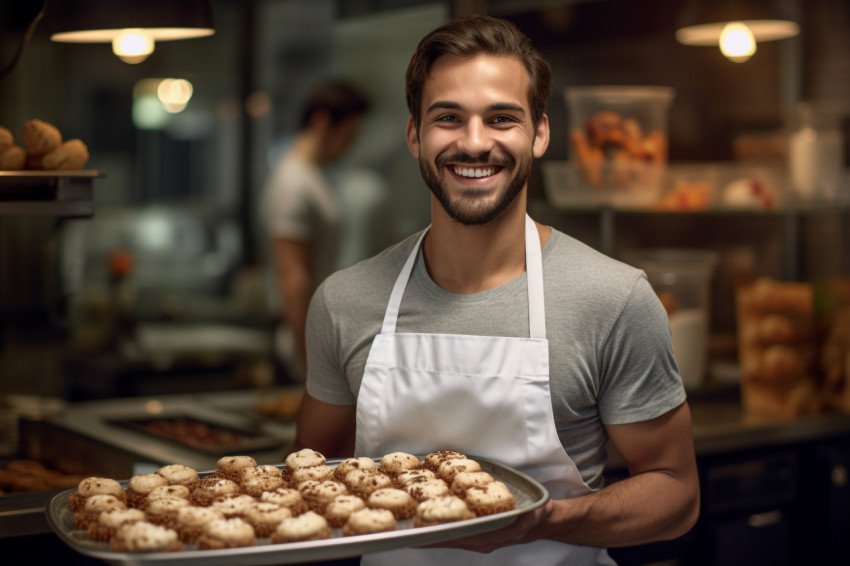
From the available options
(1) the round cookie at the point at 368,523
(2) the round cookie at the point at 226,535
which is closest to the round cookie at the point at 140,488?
(2) the round cookie at the point at 226,535

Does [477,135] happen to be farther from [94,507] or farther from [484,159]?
[94,507]

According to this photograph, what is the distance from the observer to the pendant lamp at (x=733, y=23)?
2.93m

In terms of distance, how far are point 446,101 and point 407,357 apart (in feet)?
1.50

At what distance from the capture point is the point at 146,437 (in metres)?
2.59

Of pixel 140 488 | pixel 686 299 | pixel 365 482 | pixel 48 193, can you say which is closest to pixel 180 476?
pixel 140 488

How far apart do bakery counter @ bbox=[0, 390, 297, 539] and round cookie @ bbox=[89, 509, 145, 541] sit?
0.63 m

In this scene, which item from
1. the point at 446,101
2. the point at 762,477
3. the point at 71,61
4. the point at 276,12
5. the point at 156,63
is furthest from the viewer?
the point at 276,12

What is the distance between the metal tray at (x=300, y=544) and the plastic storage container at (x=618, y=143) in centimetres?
140

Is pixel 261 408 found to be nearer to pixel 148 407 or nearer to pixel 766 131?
pixel 148 407

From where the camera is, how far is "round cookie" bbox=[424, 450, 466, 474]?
1.65 m

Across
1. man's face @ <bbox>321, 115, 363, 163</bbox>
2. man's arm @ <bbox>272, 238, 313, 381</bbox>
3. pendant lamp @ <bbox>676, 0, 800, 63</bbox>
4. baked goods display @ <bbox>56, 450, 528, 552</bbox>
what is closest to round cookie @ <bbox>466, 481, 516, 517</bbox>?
baked goods display @ <bbox>56, 450, 528, 552</bbox>

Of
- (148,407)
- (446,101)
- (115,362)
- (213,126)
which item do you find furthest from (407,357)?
(213,126)

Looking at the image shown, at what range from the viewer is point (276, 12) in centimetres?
→ 649

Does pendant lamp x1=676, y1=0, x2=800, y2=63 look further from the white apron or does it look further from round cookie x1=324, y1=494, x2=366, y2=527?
round cookie x1=324, y1=494, x2=366, y2=527
